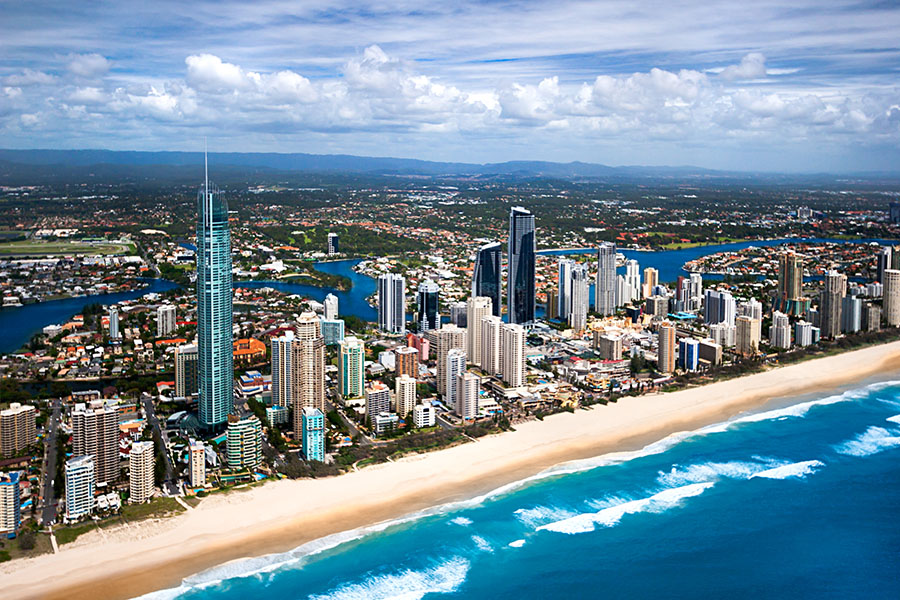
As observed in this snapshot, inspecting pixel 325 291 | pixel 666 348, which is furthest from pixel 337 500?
pixel 325 291

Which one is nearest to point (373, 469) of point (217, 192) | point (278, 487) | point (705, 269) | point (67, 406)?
Result: point (278, 487)

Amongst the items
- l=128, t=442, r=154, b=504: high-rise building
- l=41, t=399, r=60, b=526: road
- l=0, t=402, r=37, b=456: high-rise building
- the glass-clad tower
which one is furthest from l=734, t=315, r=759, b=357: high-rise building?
l=0, t=402, r=37, b=456: high-rise building

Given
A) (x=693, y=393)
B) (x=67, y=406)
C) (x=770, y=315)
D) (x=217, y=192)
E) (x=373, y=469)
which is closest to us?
(x=373, y=469)

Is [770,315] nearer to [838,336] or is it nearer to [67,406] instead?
[838,336]

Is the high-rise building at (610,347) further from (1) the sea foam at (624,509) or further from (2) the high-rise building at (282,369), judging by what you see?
(2) the high-rise building at (282,369)

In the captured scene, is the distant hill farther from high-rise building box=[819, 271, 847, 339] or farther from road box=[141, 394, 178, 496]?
high-rise building box=[819, 271, 847, 339]

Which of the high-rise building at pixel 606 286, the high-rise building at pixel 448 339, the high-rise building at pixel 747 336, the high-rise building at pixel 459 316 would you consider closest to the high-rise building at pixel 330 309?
the high-rise building at pixel 459 316

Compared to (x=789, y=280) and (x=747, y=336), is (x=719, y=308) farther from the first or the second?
(x=789, y=280)
